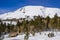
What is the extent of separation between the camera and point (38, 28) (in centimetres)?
1327

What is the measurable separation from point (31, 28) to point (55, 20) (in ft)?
11.7

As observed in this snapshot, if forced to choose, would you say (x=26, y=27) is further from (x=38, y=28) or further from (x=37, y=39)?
(x=37, y=39)

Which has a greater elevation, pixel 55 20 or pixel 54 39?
pixel 55 20

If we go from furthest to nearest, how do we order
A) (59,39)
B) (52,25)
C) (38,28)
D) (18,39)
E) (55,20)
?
(55,20)
(52,25)
(38,28)
(18,39)
(59,39)

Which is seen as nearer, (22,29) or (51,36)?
(51,36)

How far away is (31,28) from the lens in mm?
13688

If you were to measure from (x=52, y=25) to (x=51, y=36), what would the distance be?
4.98 metres

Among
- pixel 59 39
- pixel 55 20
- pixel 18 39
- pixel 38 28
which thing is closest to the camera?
pixel 59 39

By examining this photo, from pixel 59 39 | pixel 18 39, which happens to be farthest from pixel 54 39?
pixel 18 39

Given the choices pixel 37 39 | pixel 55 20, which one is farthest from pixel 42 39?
pixel 55 20

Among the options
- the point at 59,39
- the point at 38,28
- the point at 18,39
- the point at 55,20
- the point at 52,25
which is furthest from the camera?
the point at 55,20

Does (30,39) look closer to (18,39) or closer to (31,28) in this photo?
(18,39)

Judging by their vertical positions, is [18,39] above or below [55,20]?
below

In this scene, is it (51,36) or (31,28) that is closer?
(51,36)
